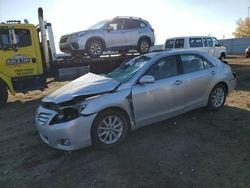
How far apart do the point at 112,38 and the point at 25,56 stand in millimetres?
3668

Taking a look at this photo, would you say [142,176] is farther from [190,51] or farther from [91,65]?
[91,65]

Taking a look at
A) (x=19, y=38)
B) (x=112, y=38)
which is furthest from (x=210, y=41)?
(x=19, y=38)

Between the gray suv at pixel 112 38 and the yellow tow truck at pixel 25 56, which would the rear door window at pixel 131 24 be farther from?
the yellow tow truck at pixel 25 56

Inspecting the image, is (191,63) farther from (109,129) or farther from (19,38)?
(19,38)

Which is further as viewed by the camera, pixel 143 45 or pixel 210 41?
pixel 210 41

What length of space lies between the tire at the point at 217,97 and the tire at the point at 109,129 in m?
2.51

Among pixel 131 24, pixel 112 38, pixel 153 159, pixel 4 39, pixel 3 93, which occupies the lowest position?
pixel 153 159

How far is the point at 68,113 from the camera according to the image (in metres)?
4.86

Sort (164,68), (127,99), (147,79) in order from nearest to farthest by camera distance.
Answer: (127,99), (147,79), (164,68)

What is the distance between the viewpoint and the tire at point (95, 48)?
38.3 feet

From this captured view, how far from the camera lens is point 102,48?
12.1m

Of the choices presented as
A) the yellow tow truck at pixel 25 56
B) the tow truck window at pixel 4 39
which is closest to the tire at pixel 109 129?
the yellow tow truck at pixel 25 56

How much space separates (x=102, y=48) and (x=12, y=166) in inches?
310

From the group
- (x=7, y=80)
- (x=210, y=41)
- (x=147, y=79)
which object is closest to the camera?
(x=147, y=79)
